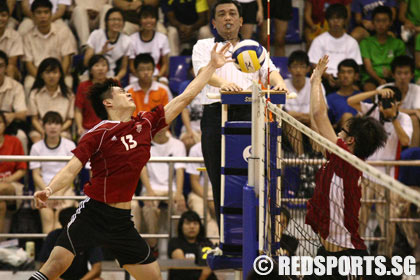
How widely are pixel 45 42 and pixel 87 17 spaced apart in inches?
32.0

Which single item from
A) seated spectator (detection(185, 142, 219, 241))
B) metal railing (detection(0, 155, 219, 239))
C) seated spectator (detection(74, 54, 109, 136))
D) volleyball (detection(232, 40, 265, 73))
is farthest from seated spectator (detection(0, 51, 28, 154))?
volleyball (detection(232, 40, 265, 73))

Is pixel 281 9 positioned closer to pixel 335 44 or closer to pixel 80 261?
pixel 335 44

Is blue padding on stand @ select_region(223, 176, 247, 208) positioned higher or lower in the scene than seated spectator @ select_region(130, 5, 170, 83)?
lower

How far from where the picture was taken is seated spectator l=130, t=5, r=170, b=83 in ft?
33.5

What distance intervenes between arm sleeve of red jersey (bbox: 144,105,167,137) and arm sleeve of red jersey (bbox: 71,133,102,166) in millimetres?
500

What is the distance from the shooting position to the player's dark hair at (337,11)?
1029 centimetres

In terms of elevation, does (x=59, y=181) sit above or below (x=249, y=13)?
below

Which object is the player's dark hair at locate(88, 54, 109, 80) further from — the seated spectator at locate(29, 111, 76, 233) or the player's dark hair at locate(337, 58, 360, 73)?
the player's dark hair at locate(337, 58, 360, 73)

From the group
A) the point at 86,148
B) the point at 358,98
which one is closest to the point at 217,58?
the point at 86,148

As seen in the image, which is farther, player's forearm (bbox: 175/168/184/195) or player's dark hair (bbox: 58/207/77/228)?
player's forearm (bbox: 175/168/184/195)

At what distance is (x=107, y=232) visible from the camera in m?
5.24

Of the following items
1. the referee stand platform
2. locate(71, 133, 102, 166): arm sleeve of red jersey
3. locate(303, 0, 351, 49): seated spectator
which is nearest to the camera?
locate(71, 133, 102, 166): arm sleeve of red jersey

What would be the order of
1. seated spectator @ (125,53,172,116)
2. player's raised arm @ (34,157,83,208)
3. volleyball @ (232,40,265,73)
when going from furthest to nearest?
seated spectator @ (125,53,172,116), volleyball @ (232,40,265,73), player's raised arm @ (34,157,83,208)

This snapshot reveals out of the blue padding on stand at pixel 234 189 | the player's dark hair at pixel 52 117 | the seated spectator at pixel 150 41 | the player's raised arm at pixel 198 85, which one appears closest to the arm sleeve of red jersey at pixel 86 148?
the player's raised arm at pixel 198 85
